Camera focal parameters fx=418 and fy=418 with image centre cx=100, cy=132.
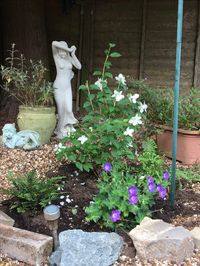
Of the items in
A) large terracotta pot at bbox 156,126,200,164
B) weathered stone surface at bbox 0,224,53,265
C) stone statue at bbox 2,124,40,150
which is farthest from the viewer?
stone statue at bbox 2,124,40,150

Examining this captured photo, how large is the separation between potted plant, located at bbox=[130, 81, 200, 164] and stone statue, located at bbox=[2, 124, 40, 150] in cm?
134

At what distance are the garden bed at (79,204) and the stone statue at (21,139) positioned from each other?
0.48 meters

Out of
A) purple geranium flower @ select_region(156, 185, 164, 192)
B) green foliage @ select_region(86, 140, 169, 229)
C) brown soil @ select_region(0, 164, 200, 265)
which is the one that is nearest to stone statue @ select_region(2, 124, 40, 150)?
brown soil @ select_region(0, 164, 200, 265)

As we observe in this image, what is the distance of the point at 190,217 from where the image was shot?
124 inches

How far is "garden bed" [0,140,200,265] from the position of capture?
9.64 feet

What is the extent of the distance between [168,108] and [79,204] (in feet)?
5.95

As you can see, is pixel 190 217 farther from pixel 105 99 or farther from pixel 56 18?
pixel 56 18

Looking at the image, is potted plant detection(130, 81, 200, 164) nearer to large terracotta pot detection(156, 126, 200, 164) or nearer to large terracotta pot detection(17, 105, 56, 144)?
large terracotta pot detection(156, 126, 200, 164)

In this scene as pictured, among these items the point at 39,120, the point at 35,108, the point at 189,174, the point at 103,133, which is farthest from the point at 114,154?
the point at 35,108

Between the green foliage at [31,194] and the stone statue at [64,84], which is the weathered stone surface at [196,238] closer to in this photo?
the green foliage at [31,194]

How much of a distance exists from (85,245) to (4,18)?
5663 mm

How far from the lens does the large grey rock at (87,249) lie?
8.04 ft

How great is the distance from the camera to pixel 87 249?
8.15 feet

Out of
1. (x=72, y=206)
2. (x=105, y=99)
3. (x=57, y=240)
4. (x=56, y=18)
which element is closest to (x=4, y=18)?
(x=56, y=18)
